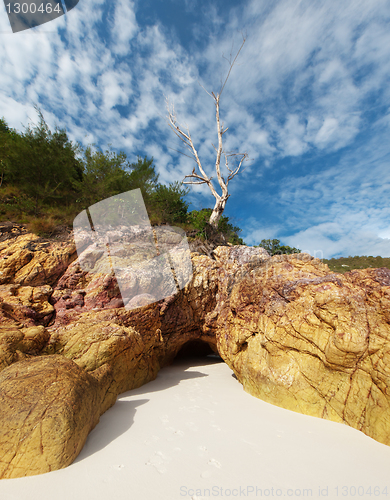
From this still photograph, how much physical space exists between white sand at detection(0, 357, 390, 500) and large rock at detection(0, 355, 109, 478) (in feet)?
0.45

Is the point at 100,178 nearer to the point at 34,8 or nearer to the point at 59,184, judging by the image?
the point at 59,184

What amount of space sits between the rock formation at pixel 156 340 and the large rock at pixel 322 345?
0.02m

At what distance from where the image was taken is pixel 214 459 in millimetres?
2717

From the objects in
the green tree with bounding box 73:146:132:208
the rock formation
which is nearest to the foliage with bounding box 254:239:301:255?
the rock formation

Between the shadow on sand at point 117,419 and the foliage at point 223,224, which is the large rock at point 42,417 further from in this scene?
the foliage at point 223,224

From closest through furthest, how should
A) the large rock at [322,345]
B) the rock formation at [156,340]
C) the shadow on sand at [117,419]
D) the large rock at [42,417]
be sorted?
the large rock at [42,417] → the rock formation at [156,340] → the shadow on sand at [117,419] → the large rock at [322,345]

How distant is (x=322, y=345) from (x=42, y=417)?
185 inches

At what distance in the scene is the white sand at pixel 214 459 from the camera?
86.4 inches

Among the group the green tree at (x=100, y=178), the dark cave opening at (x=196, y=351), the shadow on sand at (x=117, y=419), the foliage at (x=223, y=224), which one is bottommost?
the dark cave opening at (x=196, y=351)

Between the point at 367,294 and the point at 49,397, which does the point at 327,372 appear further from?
the point at 49,397

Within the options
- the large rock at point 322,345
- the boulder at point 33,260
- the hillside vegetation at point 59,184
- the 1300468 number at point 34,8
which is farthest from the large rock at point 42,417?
the 1300468 number at point 34,8

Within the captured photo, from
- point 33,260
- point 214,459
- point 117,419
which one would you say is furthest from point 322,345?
point 33,260

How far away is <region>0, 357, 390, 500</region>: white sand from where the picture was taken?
86.4 inches

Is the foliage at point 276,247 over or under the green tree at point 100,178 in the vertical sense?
under
